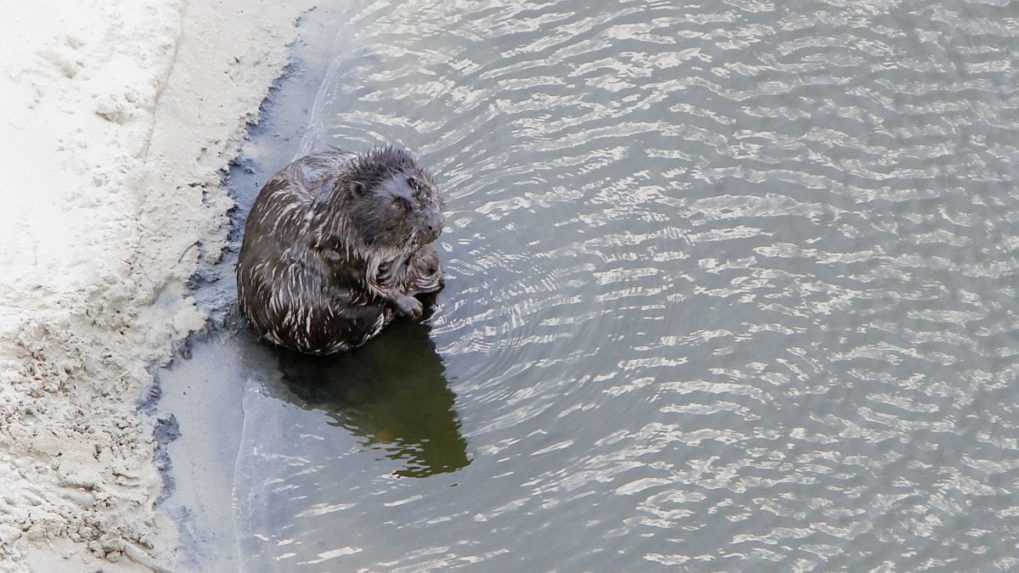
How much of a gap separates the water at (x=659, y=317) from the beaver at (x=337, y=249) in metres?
0.23

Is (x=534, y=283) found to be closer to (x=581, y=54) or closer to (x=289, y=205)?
(x=289, y=205)

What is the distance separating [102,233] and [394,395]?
1988 mm

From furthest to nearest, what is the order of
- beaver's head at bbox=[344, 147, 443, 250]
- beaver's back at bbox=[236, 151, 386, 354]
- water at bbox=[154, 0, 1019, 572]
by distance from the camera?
beaver's back at bbox=[236, 151, 386, 354]
beaver's head at bbox=[344, 147, 443, 250]
water at bbox=[154, 0, 1019, 572]

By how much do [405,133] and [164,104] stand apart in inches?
65.4

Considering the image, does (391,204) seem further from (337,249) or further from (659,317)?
(659,317)

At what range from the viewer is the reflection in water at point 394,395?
306 inches

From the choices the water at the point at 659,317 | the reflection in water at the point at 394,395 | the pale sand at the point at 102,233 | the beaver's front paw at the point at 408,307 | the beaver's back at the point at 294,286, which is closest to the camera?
the pale sand at the point at 102,233

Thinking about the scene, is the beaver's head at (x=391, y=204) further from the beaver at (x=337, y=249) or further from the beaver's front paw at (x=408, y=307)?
the beaver's front paw at (x=408, y=307)

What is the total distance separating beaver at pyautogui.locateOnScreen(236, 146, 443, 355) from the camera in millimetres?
8148

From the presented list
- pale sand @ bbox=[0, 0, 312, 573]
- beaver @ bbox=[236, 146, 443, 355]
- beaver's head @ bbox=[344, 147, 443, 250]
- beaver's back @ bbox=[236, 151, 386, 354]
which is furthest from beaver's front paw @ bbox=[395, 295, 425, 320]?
pale sand @ bbox=[0, 0, 312, 573]

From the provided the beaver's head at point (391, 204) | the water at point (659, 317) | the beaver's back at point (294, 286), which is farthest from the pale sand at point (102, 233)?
the beaver's head at point (391, 204)

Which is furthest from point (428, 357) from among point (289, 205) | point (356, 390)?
point (289, 205)

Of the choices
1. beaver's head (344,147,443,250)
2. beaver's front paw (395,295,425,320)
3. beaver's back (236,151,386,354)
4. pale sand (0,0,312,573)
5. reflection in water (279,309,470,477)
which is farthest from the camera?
beaver's front paw (395,295,425,320)

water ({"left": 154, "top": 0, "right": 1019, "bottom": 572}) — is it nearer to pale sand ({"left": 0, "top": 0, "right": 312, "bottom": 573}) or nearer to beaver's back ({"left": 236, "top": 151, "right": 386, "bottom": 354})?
beaver's back ({"left": 236, "top": 151, "right": 386, "bottom": 354})
